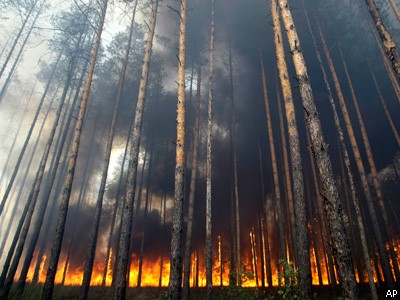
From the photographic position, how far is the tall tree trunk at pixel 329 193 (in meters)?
4.49

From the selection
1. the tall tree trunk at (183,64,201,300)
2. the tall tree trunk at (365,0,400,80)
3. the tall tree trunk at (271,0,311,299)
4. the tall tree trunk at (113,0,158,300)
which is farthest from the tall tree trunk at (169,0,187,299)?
the tall tree trunk at (183,64,201,300)

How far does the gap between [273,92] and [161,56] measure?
1154cm

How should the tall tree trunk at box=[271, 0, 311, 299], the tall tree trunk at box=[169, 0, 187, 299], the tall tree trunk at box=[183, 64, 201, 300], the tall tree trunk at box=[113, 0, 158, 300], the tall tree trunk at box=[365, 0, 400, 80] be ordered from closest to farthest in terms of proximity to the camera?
the tall tree trunk at box=[169, 0, 187, 299] < the tall tree trunk at box=[271, 0, 311, 299] < the tall tree trunk at box=[365, 0, 400, 80] < the tall tree trunk at box=[113, 0, 158, 300] < the tall tree trunk at box=[183, 64, 201, 300]

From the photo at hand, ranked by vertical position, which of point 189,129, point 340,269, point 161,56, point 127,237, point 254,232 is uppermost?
point 161,56

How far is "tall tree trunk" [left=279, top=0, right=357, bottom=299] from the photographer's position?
14.7 feet

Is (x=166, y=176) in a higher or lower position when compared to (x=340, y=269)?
higher

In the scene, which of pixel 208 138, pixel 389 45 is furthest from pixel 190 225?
pixel 389 45

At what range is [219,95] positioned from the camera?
976 inches

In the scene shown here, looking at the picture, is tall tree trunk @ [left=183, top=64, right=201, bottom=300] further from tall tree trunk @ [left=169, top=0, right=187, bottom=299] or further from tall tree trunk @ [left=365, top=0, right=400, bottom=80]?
tall tree trunk @ [left=365, top=0, right=400, bottom=80]

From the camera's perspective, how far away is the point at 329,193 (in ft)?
16.9

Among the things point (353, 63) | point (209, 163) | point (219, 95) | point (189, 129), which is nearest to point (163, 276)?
point (189, 129)

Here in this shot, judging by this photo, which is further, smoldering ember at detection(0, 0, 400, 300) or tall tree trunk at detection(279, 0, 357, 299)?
smoldering ember at detection(0, 0, 400, 300)

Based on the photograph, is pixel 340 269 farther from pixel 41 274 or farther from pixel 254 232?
pixel 41 274

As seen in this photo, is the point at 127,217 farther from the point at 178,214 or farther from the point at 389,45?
the point at 389,45
